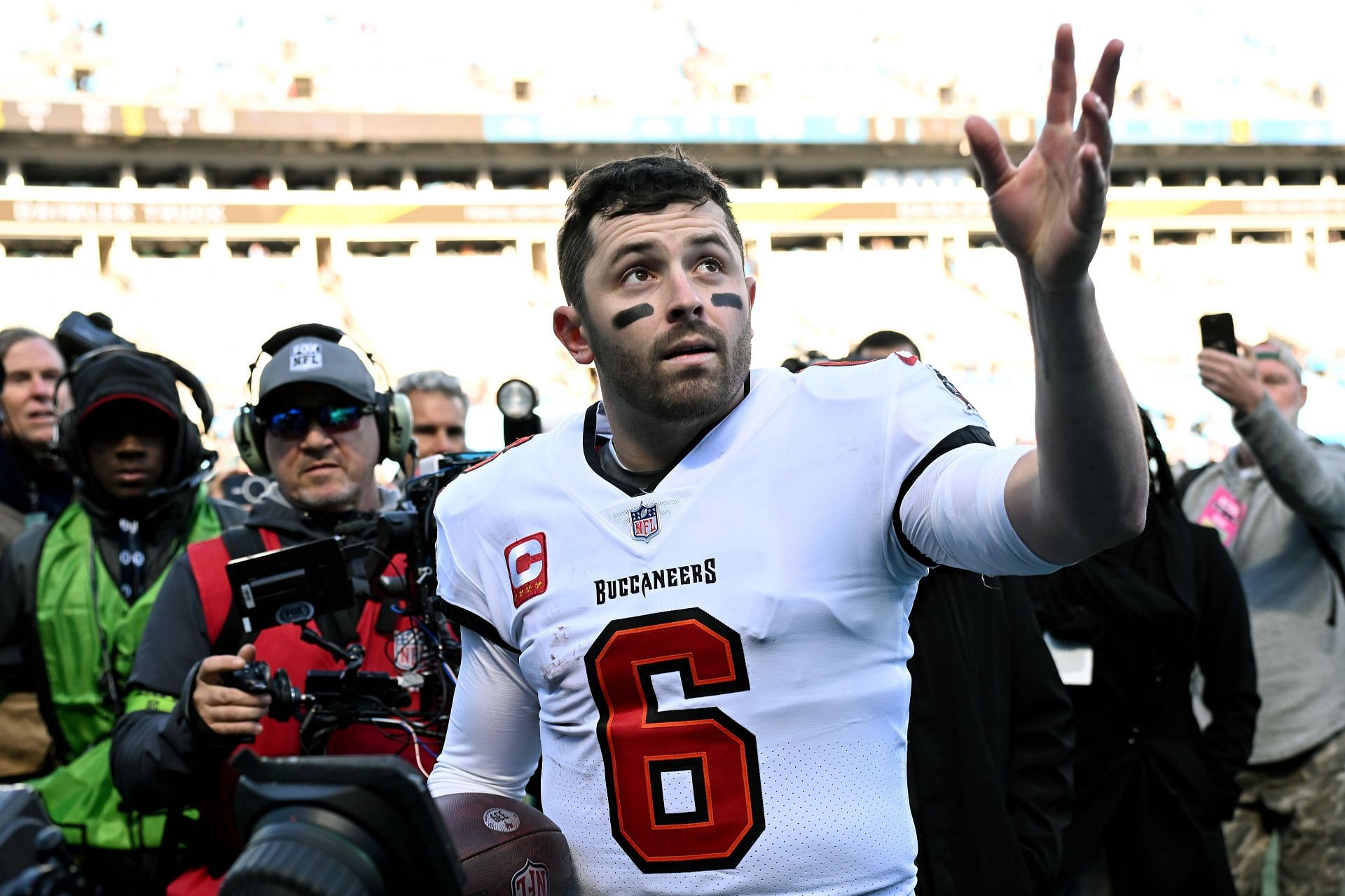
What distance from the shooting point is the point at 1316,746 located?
461 cm

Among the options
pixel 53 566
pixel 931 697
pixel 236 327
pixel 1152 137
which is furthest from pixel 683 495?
pixel 1152 137

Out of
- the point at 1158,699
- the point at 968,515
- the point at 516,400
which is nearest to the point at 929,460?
the point at 968,515

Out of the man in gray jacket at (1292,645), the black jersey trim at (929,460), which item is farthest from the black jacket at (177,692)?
the man in gray jacket at (1292,645)

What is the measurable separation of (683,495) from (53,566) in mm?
2317

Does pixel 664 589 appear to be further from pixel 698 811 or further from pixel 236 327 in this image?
pixel 236 327

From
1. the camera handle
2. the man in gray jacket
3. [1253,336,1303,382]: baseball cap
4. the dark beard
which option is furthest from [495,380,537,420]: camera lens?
[1253,336,1303,382]: baseball cap

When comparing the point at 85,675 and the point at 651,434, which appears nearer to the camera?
the point at 651,434

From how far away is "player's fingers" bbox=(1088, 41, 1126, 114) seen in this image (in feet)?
4.51

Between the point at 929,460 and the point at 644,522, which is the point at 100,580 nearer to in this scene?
the point at 644,522

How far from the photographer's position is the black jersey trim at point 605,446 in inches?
78.7

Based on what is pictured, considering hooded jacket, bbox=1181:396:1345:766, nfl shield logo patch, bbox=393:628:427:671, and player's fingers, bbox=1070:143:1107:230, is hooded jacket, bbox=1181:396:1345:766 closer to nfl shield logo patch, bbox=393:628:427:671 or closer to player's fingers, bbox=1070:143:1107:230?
nfl shield logo patch, bbox=393:628:427:671

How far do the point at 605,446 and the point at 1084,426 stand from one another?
91 centimetres

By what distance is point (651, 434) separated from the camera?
2.03m

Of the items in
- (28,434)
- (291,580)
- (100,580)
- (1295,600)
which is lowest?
(1295,600)
